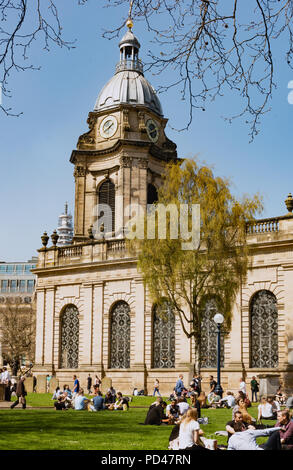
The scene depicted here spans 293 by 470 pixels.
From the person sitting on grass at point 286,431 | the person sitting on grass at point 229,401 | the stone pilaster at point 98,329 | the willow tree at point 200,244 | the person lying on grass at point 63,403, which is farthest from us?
the stone pilaster at point 98,329

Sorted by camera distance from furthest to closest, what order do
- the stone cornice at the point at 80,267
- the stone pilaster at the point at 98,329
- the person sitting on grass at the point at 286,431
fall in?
the stone pilaster at the point at 98,329, the stone cornice at the point at 80,267, the person sitting on grass at the point at 286,431

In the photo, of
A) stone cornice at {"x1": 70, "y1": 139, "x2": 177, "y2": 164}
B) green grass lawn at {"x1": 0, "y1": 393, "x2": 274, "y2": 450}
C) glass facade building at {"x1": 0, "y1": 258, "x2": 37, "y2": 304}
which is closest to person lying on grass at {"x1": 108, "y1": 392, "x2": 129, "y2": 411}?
green grass lawn at {"x1": 0, "y1": 393, "x2": 274, "y2": 450}

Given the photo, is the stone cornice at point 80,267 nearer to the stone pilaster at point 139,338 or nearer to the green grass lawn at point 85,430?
the stone pilaster at point 139,338

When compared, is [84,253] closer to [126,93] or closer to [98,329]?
[98,329]

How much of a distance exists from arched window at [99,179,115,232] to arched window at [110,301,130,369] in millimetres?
9233

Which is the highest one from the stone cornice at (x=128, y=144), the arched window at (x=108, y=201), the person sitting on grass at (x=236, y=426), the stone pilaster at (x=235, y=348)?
the stone cornice at (x=128, y=144)

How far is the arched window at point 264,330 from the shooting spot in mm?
34500

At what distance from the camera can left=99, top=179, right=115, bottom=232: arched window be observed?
48.6m

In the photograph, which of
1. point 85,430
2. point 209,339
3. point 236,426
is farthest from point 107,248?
point 236,426

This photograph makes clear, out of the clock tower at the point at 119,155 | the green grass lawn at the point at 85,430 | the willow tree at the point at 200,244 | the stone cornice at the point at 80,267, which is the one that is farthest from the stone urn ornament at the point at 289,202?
the clock tower at the point at 119,155

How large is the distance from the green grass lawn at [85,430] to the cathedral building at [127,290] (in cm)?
1051

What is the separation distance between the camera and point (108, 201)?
49.4 meters

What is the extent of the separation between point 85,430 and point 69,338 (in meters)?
25.6
